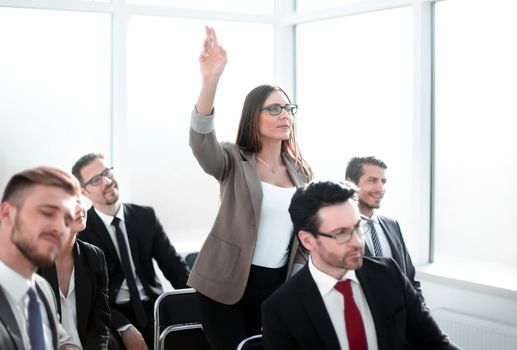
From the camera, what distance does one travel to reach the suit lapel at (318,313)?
7.27 feet

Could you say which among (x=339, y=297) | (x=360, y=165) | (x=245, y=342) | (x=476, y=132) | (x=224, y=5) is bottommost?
(x=245, y=342)

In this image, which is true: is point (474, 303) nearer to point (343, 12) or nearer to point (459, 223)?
point (459, 223)

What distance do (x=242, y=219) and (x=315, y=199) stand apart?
Answer: 65 cm

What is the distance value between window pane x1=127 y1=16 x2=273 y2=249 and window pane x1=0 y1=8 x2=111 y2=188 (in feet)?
0.76

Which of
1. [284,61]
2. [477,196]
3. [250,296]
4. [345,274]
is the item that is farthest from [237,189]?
[284,61]

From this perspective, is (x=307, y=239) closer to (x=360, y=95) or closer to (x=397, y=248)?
(x=397, y=248)

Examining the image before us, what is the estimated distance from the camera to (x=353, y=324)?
2254 millimetres

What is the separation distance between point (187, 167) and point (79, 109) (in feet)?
3.08

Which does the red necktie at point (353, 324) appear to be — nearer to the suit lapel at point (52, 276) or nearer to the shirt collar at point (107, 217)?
the suit lapel at point (52, 276)

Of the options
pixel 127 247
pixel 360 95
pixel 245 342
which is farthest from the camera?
pixel 360 95

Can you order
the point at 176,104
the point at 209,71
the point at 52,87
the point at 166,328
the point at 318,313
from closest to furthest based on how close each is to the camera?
the point at 318,313
the point at 209,71
the point at 166,328
the point at 52,87
the point at 176,104

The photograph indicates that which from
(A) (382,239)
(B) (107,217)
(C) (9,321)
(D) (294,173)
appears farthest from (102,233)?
(C) (9,321)

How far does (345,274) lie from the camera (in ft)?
7.66

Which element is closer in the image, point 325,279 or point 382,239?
point 325,279
